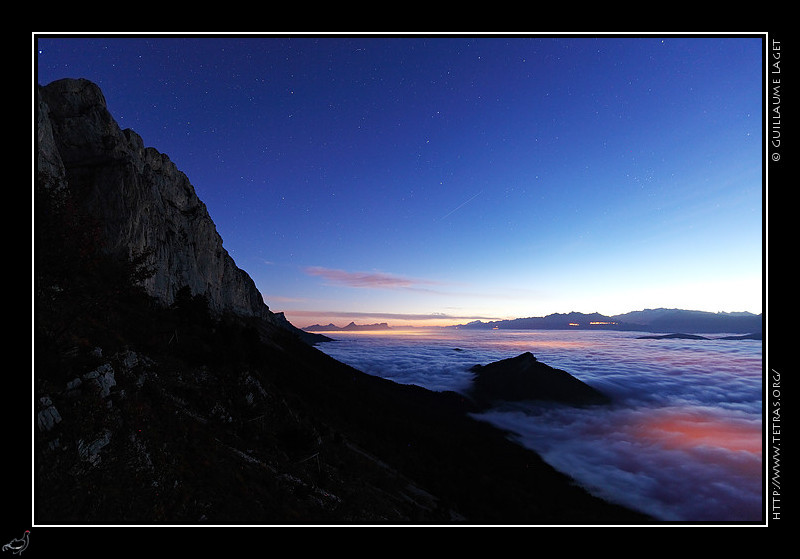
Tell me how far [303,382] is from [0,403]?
132 ft

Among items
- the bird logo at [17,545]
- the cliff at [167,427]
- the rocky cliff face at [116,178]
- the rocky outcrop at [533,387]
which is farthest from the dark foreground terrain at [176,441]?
the rocky outcrop at [533,387]

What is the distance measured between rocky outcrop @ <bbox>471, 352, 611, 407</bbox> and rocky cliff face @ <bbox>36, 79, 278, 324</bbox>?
10350 cm

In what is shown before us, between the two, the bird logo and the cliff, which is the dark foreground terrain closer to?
the cliff

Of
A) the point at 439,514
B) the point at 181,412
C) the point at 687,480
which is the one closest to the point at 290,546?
the point at 181,412

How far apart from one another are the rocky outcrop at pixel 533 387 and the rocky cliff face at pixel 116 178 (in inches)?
4075

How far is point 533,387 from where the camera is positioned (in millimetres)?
112938

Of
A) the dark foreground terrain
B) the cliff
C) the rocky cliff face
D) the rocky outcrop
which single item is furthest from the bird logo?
the rocky outcrop

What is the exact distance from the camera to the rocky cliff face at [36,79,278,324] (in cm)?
3922

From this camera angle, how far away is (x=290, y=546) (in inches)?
246
